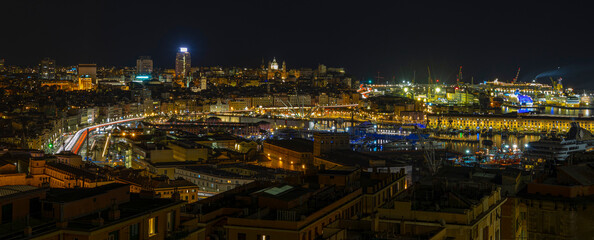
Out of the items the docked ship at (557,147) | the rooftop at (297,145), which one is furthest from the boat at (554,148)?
the rooftop at (297,145)

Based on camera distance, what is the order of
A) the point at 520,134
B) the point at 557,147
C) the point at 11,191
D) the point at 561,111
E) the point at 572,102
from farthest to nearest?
the point at 572,102 → the point at 561,111 → the point at 520,134 → the point at 557,147 → the point at 11,191

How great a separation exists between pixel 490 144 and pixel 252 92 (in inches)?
1669

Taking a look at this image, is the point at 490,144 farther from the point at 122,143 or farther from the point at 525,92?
the point at 525,92

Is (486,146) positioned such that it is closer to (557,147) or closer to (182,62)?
(557,147)

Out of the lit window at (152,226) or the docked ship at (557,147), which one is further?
the docked ship at (557,147)

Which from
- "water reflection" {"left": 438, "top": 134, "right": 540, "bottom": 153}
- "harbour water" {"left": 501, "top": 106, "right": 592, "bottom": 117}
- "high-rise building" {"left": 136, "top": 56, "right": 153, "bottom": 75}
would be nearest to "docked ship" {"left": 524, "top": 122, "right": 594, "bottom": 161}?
"water reflection" {"left": 438, "top": 134, "right": 540, "bottom": 153}

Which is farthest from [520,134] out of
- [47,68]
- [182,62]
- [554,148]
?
[182,62]

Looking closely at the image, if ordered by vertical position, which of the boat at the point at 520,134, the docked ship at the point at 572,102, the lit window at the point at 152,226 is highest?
the docked ship at the point at 572,102

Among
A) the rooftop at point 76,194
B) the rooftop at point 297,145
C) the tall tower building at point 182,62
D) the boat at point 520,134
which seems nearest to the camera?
the rooftop at point 76,194

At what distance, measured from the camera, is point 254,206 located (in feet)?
24.0

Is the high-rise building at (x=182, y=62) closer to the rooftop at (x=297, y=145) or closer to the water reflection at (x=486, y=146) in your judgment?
the water reflection at (x=486, y=146)

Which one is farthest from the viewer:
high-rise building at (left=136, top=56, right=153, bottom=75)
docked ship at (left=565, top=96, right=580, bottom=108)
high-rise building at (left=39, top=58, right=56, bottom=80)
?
high-rise building at (left=136, top=56, right=153, bottom=75)

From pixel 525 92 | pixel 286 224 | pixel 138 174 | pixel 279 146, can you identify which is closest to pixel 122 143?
pixel 279 146

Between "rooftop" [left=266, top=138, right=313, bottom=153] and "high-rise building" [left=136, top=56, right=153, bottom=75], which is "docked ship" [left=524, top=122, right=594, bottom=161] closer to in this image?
"rooftop" [left=266, top=138, right=313, bottom=153]
